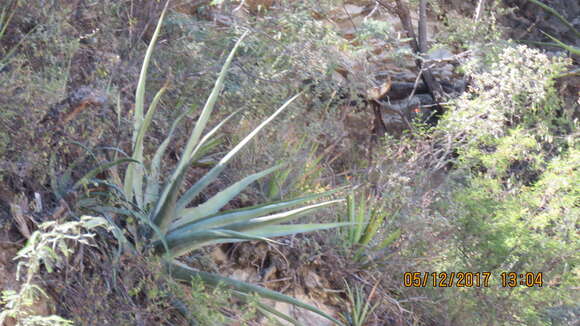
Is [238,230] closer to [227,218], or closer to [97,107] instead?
[227,218]

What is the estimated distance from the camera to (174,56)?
4.73 meters

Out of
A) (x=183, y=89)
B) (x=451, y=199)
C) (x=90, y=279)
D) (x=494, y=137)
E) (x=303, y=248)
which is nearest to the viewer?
(x=90, y=279)

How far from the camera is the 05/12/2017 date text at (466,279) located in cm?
445

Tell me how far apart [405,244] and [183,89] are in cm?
188

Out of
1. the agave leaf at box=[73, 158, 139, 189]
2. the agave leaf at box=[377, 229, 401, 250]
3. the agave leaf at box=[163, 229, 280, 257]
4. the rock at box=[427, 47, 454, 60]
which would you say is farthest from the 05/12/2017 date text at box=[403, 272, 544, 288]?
the rock at box=[427, 47, 454, 60]

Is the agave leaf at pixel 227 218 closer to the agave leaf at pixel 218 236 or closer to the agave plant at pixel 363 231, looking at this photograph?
the agave leaf at pixel 218 236

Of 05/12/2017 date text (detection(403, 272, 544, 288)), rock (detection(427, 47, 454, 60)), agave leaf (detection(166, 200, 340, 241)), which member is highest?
agave leaf (detection(166, 200, 340, 241))

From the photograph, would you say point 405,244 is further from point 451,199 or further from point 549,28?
point 549,28

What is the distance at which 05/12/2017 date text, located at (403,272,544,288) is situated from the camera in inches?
175

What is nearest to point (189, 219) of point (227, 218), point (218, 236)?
point (227, 218)

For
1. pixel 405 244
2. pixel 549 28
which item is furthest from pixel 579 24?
pixel 405 244

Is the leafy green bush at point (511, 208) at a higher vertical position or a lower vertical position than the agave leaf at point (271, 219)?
lower

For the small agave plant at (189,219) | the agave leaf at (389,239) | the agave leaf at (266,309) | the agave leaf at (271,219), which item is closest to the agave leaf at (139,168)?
the small agave plant at (189,219)

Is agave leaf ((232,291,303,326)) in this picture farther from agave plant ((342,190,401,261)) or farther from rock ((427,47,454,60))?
rock ((427,47,454,60))
